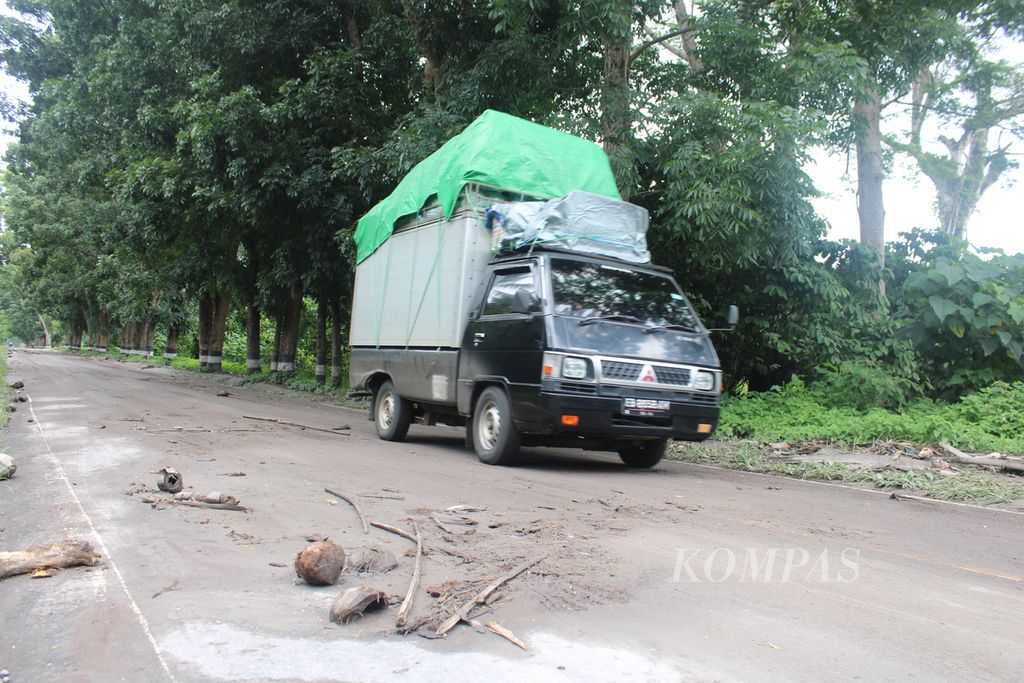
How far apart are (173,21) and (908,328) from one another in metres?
17.4

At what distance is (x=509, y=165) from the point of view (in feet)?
30.1

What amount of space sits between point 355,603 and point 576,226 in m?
5.82

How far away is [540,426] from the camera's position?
757 cm

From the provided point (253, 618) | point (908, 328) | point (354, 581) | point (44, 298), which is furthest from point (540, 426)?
point (44, 298)

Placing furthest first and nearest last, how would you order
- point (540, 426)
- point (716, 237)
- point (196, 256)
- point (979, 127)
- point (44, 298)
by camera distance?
point (44, 298)
point (196, 256)
point (979, 127)
point (716, 237)
point (540, 426)

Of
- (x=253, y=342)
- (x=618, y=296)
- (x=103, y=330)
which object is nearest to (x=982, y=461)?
(x=618, y=296)

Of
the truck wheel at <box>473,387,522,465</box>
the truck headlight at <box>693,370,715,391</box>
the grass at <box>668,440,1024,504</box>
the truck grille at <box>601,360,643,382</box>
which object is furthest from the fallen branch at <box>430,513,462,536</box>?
the grass at <box>668,440,1024,504</box>

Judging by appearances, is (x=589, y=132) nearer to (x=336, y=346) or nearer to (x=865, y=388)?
(x=865, y=388)

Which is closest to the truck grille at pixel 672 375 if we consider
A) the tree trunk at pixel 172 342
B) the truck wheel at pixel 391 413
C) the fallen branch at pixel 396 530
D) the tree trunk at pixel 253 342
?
the fallen branch at pixel 396 530

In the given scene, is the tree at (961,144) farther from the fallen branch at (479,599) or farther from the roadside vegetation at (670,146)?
the fallen branch at (479,599)

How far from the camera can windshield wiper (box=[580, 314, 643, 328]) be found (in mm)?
7847

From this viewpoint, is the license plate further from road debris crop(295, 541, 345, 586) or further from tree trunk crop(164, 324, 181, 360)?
tree trunk crop(164, 324, 181, 360)

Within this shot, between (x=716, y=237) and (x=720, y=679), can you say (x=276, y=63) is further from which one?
(x=720, y=679)

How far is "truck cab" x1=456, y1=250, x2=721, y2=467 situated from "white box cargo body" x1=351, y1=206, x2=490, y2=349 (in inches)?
13.1
